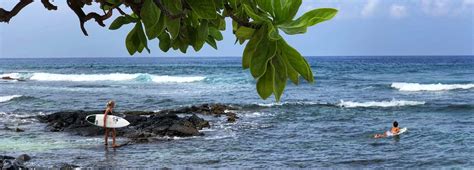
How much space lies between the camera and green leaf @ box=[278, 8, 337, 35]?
1.01 metres

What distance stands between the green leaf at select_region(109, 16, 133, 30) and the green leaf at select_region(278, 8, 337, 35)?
24.1 inches

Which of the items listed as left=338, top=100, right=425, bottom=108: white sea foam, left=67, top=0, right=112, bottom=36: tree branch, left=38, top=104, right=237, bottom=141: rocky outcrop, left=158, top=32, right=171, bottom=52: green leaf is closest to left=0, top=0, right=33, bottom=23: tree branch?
left=67, top=0, right=112, bottom=36: tree branch

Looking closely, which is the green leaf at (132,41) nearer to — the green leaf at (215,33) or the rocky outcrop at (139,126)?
the green leaf at (215,33)

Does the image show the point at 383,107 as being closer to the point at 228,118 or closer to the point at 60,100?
the point at 228,118

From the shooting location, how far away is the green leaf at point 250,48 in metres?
1.16

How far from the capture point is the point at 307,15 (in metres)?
1.04

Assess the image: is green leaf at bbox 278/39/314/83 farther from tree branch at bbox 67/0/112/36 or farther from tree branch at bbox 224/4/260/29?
tree branch at bbox 67/0/112/36

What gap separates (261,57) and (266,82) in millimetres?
82

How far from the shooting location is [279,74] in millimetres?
1177

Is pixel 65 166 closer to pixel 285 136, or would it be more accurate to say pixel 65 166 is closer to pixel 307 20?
pixel 285 136

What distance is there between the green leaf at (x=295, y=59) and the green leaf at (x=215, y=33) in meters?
0.57

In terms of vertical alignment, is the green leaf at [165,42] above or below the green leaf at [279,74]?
above

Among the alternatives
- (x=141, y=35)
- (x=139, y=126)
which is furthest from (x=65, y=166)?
(x=141, y=35)

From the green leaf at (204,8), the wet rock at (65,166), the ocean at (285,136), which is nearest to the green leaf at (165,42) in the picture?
the green leaf at (204,8)
